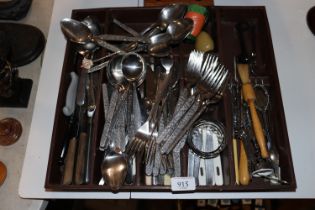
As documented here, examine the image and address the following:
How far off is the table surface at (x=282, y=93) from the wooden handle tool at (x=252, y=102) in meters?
0.10

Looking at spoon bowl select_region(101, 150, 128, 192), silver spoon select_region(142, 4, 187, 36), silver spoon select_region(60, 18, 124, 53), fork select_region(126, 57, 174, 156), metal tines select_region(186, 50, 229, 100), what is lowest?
spoon bowl select_region(101, 150, 128, 192)

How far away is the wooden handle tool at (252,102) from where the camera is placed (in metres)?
0.73

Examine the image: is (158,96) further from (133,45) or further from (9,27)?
(9,27)

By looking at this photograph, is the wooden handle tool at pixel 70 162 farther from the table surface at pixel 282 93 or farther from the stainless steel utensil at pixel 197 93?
the stainless steel utensil at pixel 197 93

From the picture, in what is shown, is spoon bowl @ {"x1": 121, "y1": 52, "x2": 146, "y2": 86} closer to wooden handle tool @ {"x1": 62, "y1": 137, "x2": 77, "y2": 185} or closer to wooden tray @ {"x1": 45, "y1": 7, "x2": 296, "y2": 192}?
wooden tray @ {"x1": 45, "y1": 7, "x2": 296, "y2": 192}

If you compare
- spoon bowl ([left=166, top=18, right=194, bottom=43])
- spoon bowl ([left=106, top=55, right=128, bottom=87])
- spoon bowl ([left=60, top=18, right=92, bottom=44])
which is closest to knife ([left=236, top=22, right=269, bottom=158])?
spoon bowl ([left=166, top=18, right=194, bottom=43])

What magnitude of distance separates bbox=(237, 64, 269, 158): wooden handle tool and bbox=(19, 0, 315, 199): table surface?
99mm

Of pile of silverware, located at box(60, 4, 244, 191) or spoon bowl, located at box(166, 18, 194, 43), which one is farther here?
spoon bowl, located at box(166, 18, 194, 43)

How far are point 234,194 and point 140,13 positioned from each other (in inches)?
22.1

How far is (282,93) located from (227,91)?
167 mm

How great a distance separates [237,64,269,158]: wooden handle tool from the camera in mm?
734

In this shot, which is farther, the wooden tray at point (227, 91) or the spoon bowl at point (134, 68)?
the spoon bowl at point (134, 68)

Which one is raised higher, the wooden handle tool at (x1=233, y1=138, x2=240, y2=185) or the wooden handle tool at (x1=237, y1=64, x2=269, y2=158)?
the wooden handle tool at (x1=237, y1=64, x2=269, y2=158)

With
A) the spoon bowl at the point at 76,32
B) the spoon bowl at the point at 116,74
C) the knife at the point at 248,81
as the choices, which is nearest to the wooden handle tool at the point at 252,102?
the knife at the point at 248,81
